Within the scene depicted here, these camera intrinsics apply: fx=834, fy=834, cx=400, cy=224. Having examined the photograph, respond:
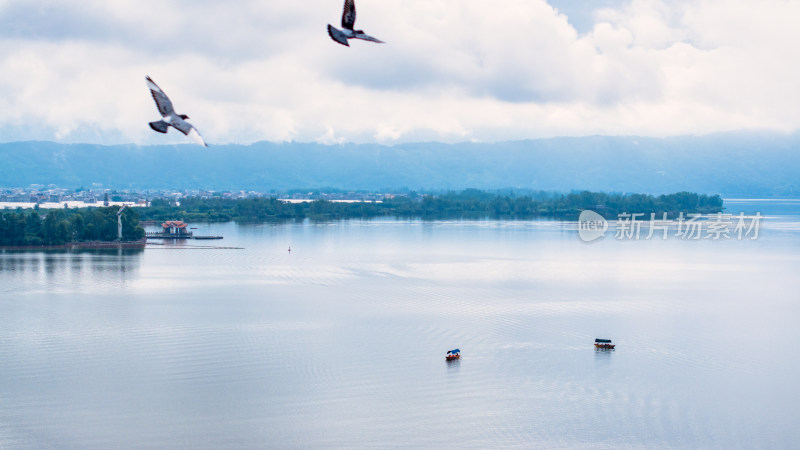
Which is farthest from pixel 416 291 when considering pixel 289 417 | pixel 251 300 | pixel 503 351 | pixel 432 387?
pixel 289 417

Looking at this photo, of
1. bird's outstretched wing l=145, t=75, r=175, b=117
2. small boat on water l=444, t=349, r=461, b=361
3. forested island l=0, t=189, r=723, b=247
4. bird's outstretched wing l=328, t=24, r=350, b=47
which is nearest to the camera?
bird's outstretched wing l=328, t=24, r=350, b=47

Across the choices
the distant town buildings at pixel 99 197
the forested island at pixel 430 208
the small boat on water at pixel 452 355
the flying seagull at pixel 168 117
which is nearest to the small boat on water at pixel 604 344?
the small boat on water at pixel 452 355

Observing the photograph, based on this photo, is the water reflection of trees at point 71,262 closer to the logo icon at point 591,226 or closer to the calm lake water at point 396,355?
the calm lake water at point 396,355

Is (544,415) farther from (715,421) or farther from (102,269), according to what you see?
(102,269)

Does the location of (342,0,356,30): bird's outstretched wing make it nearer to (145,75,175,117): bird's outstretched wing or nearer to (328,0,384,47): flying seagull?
(328,0,384,47): flying seagull

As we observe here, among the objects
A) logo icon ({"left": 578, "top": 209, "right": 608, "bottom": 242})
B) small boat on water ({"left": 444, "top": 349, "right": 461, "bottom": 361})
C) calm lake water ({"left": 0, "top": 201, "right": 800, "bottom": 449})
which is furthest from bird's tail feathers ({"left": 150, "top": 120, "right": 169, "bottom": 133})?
logo icon ({"left": 578, "top": 209, "right": 608, "bottom": 242})

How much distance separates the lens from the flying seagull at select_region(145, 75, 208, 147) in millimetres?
2969

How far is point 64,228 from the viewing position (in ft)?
59.7

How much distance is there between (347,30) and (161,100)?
29.8 inches

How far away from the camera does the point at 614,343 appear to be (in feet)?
28.9

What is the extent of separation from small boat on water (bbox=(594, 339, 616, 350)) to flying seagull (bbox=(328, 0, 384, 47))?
255 inches

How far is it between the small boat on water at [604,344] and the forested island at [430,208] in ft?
74.6

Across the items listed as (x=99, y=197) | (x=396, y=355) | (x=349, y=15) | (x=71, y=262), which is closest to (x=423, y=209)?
(x=99, y=197)

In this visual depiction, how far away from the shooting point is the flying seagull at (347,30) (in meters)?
2.75
